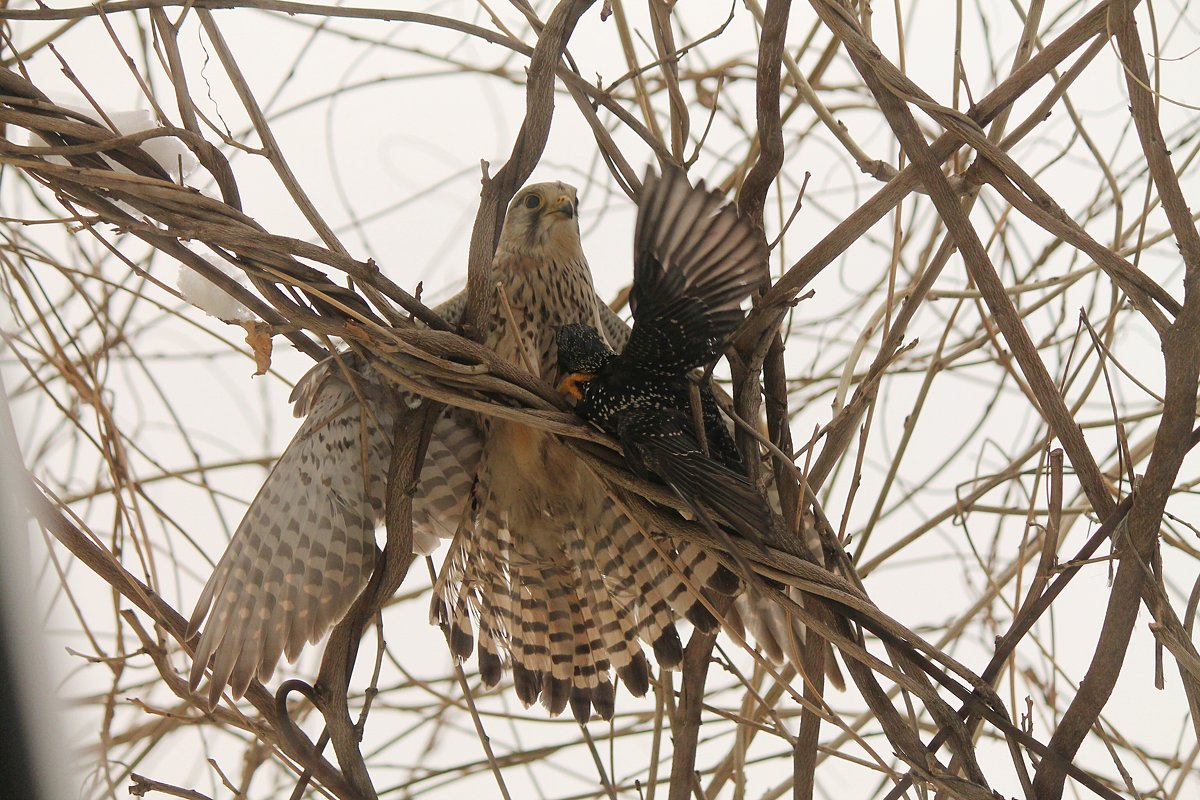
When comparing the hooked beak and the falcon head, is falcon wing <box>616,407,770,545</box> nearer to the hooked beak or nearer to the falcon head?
the hooked beak

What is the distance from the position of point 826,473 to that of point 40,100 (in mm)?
1084

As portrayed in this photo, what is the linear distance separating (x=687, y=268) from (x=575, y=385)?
0.26 metres

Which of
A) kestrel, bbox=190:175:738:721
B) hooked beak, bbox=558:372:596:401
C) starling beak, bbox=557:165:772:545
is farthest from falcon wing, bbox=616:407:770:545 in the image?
kestrel, bbox=190:175:738:721

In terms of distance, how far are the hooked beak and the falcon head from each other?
512 mm

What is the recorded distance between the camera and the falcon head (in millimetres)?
1756

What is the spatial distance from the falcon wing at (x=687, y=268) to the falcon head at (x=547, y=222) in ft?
2.09

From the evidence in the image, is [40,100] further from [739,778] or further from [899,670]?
[739,778]

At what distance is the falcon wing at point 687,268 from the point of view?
3.47 feet

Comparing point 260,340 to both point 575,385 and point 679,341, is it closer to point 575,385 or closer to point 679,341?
point 575,385

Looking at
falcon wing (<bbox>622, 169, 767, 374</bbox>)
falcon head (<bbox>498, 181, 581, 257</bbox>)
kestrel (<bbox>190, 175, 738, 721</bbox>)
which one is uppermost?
falcon head (<bbox>498, 181, 581, 257</bbox>)

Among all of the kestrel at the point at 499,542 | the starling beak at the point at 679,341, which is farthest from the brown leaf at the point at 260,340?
the starling beak at the point at 679,341

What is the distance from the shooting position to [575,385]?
128cm

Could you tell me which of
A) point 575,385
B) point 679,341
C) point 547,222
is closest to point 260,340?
point 575,385

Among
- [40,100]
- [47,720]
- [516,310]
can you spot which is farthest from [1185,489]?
[40,100]
